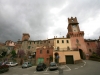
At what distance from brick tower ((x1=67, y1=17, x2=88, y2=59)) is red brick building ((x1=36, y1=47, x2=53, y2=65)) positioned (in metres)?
11.7

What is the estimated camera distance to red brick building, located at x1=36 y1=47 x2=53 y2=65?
94.1 feet

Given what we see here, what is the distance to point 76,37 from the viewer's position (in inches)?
1422

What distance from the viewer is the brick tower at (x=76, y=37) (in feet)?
111

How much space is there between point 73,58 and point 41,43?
21.8m

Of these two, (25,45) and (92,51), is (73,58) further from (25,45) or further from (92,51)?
(25,45)

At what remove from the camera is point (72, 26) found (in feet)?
129

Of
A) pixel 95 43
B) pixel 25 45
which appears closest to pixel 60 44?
pixel 95 43

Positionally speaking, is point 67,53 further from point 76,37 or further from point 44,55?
point 76,37

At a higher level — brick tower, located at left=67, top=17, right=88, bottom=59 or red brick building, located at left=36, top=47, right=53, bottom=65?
brick tower, located at left=67, top=17, right=88, bottom=59

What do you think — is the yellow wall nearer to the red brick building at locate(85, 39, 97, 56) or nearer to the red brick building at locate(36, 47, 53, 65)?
the red brick building at locate(36, 47, 53, 65)

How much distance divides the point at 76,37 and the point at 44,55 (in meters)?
18.3

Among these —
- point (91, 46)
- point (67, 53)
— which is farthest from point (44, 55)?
point (91, 46)

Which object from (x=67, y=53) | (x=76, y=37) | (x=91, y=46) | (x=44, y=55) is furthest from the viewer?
(x=91, y=46)

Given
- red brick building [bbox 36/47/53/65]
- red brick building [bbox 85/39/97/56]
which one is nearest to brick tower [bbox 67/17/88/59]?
red brick building [bbox 85/39/97/56]
